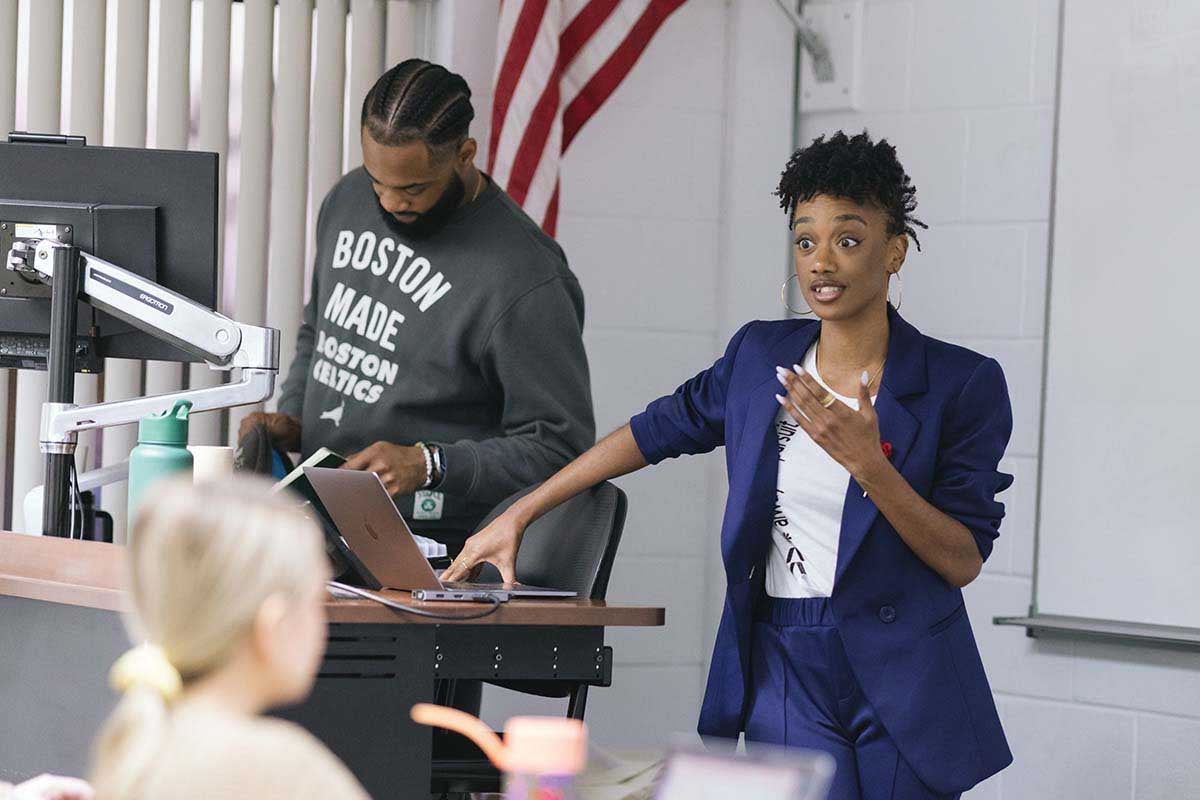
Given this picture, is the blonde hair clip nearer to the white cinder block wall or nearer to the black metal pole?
the black metal pole

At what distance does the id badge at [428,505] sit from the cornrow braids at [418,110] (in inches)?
23.9

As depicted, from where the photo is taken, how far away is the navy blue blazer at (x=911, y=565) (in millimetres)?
2113

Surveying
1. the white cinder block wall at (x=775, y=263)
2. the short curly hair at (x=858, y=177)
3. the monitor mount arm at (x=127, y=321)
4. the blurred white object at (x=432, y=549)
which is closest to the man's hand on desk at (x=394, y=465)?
the blurred white object at (x=432, y=549)

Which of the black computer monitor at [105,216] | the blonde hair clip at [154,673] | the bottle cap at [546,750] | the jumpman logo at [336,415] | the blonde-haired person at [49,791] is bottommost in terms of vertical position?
the blonde-haired person at [49,791]

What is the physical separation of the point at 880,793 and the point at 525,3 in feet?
7.51

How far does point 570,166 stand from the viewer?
399 cm

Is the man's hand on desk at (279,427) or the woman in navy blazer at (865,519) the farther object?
the man's hand on desk at (279,427)

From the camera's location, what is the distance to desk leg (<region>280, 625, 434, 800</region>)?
198 cm

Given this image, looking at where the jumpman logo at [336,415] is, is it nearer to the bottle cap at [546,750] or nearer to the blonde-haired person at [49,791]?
the blonde-haired person at [49,791]

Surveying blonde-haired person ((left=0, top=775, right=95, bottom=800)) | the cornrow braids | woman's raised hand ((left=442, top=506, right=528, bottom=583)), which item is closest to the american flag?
the cornrow braids

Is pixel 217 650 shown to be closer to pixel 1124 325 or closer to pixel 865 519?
pixel 865 519

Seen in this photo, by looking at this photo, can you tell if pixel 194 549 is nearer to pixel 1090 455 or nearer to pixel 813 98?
pixel 1090 455

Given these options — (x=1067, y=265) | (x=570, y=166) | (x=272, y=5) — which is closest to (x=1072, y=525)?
(x=1067, y=265)

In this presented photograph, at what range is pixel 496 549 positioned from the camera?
2416 millimetres
